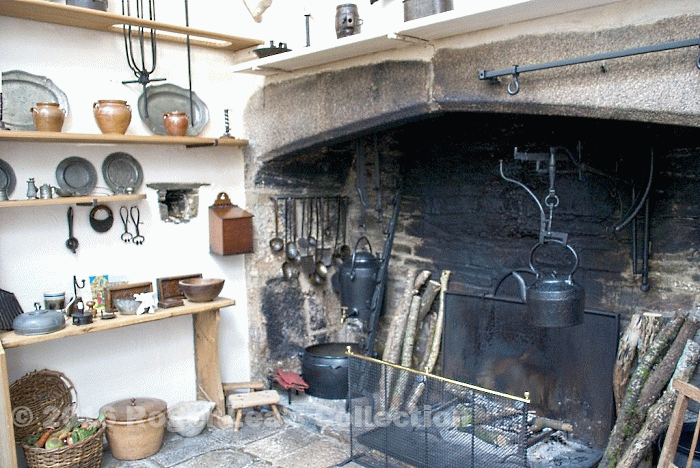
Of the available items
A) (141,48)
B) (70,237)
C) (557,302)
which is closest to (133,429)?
(70,237)

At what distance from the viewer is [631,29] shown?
6.03 feet

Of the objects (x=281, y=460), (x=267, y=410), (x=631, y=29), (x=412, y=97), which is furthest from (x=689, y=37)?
(x=267, y=410)

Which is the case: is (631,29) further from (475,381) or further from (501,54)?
(475,381)

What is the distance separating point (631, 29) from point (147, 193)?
7.54ft

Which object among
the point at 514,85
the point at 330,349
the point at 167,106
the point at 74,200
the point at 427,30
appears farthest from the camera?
the point at 330,349

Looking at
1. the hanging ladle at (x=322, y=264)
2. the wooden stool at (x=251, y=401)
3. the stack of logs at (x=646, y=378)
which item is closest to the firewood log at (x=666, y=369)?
the stack of logs at (x=646, y=378)

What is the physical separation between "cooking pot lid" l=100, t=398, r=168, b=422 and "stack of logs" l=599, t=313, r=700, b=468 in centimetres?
202

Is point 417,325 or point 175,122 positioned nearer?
point 175,122

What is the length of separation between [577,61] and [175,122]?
1.91 meters

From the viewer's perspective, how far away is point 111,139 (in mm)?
2680

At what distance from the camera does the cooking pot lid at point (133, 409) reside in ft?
9.22

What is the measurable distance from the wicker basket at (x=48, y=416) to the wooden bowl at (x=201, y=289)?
2.23 ft

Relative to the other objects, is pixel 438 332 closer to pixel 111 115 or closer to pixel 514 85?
pixel 514 85

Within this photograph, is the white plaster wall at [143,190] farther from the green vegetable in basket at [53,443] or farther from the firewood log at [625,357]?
the firewood log at [625,357]
